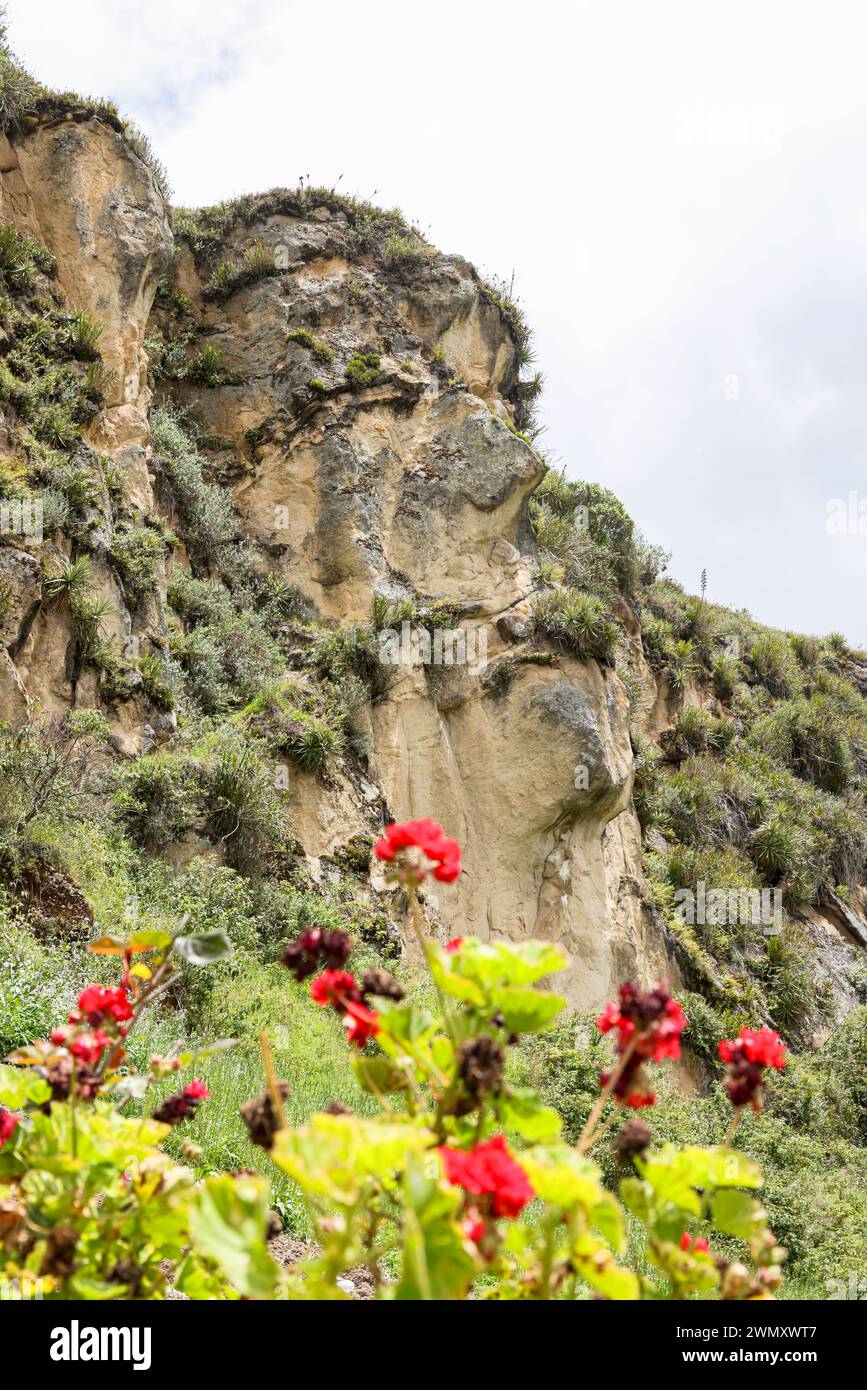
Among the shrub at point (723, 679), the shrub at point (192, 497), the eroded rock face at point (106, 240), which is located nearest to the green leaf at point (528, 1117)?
the eroded rock face at point (106, 240)

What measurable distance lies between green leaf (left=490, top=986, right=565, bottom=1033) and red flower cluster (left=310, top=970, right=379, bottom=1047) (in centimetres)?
25

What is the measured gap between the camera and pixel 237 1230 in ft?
3.95

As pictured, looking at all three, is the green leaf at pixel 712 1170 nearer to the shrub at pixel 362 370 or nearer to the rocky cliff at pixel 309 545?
the rocky cliff at pixel 309 545

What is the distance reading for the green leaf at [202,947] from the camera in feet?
5.99

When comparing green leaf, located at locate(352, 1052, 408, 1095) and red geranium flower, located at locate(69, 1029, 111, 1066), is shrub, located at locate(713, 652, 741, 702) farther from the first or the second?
red geranium flower, located at locate(69, 1029, 111, 1066)

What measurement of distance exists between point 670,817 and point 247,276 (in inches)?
524

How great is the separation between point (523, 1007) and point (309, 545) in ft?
42.1

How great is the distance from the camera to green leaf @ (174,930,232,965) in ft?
5.99

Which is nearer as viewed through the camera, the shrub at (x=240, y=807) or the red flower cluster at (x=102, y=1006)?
the red flower cluster at (x=102, y=1006)

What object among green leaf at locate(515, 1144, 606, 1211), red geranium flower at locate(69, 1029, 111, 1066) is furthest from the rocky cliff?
green leaf at locate(515, 1144, 606, 1211)

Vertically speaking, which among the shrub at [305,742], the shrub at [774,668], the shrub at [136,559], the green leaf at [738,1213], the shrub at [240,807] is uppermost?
the shrub at [774,668]

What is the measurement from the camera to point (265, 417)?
1438cm

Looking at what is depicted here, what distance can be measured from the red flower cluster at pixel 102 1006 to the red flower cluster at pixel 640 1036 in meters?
1.11

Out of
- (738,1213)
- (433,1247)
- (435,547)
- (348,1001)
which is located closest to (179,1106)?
(348,1001)
